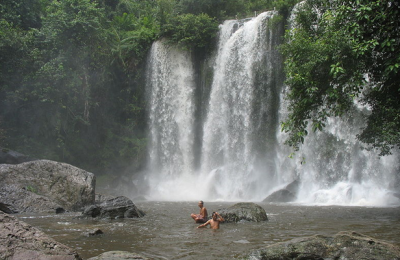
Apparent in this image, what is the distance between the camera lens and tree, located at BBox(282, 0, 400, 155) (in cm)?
723

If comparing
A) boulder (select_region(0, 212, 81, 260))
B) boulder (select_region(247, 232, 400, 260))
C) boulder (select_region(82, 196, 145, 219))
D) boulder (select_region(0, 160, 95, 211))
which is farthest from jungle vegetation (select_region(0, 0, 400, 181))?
boulder (select_region(0, 212, 81, 260))

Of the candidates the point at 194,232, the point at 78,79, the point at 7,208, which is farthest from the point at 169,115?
the point at 194,232

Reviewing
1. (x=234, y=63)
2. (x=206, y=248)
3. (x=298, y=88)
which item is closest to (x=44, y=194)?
(x=206, y=248)

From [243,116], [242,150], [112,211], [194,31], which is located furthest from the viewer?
[194,31]

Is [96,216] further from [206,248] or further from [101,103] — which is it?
[101,103]

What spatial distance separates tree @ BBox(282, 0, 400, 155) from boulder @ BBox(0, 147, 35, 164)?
56.0ft

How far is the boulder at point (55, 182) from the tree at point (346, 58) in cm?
871

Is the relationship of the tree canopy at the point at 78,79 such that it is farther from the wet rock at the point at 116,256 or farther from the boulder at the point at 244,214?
the wet rock at the point at 116,256

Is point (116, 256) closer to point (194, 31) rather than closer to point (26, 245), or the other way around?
point (26, 245)

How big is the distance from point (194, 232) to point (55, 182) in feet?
27.7

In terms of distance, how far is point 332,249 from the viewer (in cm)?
525

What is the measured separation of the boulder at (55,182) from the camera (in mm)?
14203

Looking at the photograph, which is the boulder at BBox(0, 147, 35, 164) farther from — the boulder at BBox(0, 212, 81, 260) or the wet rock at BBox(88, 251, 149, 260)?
the wet rock at BBox(88, 251, 149, 260)

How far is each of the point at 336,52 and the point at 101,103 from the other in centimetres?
2057
